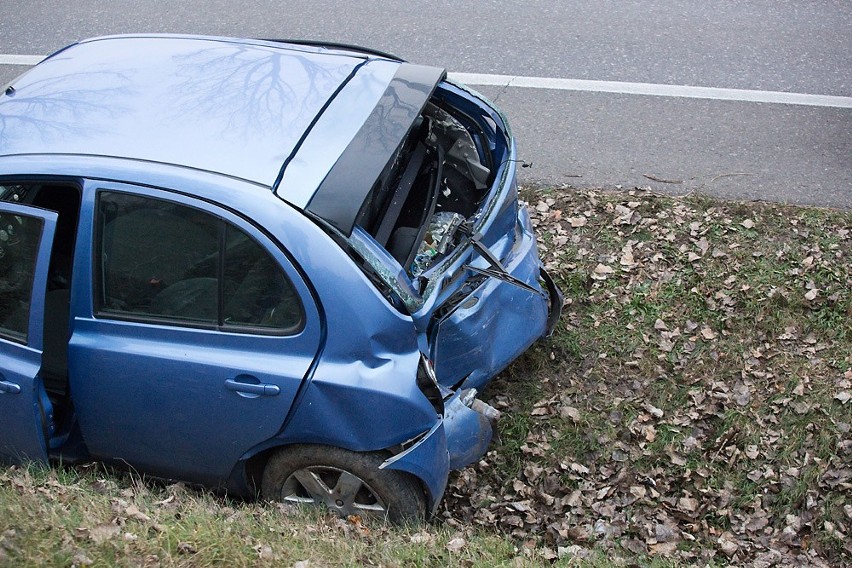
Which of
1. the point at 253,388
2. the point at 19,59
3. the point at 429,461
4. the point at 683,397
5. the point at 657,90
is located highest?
the point at 19,59

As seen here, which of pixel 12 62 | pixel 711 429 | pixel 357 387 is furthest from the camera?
pixel 12 62

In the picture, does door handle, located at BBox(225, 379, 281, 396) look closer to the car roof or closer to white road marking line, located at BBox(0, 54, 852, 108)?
the car roof

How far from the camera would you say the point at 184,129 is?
400 cm

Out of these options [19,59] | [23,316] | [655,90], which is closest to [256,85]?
[23,316]

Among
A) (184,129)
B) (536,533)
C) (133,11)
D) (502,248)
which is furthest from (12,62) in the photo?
(536,533)

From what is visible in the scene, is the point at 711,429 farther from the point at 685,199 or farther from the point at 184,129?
the point at 184,129

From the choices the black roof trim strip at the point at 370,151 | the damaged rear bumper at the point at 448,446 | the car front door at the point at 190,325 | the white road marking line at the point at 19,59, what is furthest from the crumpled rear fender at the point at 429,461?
the white road marking line at the point at 19,59

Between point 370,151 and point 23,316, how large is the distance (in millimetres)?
1740

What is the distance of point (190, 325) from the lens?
3.93 meters

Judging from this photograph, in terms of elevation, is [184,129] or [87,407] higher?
[184,129]

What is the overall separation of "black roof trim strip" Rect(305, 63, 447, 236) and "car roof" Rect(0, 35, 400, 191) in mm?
52

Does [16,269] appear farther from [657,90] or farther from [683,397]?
[657,90]

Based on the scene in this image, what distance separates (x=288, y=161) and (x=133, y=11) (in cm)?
653

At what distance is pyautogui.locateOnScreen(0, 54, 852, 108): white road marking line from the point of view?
780cm
